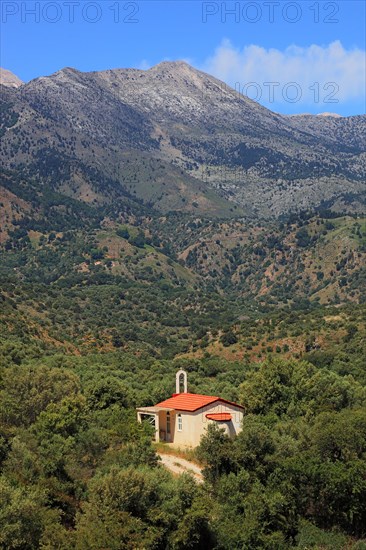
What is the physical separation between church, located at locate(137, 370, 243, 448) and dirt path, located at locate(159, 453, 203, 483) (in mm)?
2170

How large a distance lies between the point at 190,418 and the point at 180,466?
14.9 ft

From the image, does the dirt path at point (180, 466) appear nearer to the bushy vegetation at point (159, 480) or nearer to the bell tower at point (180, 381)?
the bushy vegetation at point (159, 480)

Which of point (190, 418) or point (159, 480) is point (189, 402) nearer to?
point (190, 418)

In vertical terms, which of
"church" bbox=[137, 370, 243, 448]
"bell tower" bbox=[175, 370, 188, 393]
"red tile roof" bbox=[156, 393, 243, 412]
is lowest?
"church" bbox=[137, 370, 243, 448]

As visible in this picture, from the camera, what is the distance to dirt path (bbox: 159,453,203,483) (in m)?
46.2

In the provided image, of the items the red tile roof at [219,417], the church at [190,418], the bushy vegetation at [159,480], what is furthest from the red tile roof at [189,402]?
the bushy vegetation at [159,480]

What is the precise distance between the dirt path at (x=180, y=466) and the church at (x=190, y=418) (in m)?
2.17

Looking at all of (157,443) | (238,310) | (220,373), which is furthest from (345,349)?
(238,310)

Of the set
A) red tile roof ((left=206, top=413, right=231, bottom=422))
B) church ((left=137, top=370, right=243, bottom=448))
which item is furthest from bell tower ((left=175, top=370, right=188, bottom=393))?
red tile roof ((left=206, top=413, right=231, bottom=422))

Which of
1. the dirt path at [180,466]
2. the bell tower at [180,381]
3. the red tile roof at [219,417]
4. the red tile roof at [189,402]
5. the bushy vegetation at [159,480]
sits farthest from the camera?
the bell tower at [180,381]

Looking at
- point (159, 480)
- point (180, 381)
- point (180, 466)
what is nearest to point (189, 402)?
point (180, 466)

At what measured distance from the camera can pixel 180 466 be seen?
47.9 metres

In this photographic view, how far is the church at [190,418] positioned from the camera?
51.7 metres

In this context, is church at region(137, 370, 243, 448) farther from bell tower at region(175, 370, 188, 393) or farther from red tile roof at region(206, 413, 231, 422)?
bell tower at region(175, 370, 188, 393)
